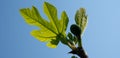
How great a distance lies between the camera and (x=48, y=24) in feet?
9.37

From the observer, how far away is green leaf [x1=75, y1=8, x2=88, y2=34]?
2.49 m

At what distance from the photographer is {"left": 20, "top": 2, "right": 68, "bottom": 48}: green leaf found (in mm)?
2697

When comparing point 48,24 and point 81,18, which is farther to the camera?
point 48,24

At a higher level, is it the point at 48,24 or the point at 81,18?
the point at 48,24

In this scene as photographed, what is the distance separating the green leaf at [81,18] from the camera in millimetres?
2490

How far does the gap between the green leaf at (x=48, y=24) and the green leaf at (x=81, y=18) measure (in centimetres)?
19

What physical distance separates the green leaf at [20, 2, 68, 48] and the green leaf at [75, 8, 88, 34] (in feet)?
0.61

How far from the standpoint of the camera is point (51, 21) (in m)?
2.88

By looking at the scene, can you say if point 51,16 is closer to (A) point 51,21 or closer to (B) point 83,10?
(A) point 51,21

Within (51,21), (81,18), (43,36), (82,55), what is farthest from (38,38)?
(82,55)

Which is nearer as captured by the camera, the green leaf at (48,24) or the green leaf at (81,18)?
the green leaf at (81,18)

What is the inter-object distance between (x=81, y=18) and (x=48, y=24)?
1.63ft

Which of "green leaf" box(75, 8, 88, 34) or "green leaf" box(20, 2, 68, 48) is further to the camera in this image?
"green leaf" box(20, 2, 68, 48)

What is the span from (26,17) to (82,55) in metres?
0.96
